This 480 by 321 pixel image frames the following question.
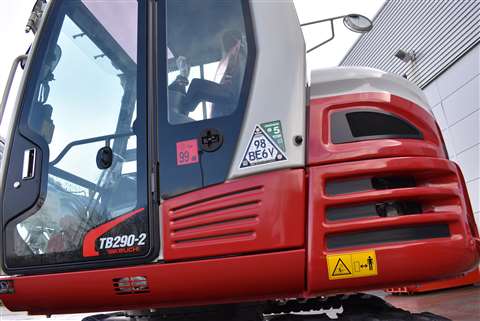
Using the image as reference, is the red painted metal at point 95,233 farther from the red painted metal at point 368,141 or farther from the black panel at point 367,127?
the black panel at point 367,127

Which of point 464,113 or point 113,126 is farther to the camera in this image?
point 464,113

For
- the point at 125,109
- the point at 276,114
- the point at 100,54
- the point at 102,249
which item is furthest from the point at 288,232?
the point at 100,54

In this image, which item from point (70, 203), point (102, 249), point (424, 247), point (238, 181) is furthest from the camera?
point (70, 203)

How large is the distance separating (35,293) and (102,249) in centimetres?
49

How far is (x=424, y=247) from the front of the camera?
6.42ft

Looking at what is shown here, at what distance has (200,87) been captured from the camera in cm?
240

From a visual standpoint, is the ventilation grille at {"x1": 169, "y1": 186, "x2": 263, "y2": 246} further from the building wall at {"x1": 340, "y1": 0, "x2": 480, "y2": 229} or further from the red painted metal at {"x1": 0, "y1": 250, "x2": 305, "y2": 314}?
the building wall at {"x1": 340, "y1": 0, "x2": 480, "y2": 229}

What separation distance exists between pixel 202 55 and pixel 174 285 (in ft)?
4.20

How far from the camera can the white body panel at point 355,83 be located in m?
2.30

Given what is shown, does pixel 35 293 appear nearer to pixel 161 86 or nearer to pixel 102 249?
pixel 102 249

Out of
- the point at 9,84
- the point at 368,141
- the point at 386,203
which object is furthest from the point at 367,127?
the point at 9,84

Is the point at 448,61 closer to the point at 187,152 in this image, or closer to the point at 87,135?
the point at 187,152

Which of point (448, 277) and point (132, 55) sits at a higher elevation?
point (132, 55)

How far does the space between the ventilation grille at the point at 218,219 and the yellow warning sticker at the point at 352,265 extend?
1.35ft
